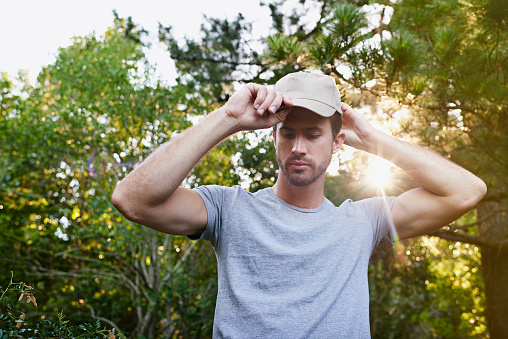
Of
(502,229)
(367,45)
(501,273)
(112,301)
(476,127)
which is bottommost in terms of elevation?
(112,301)

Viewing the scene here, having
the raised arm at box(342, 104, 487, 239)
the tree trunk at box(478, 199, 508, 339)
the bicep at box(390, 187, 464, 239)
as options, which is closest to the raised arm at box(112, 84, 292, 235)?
the raised arm at box(342, 104, 487, 239)

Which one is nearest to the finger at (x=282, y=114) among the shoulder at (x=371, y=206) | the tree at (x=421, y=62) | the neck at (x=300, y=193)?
the neck at (x=300, y=193)

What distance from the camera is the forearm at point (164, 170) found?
133 cm

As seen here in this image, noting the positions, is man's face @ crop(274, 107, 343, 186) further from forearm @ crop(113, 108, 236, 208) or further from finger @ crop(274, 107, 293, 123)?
forearm @ crop(113, 108, 236, 208)

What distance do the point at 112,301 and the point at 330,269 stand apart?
5.80 meters

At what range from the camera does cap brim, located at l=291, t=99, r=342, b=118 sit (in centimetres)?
161

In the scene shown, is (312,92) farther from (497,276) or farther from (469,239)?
(497,276)

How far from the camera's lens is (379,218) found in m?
1.83

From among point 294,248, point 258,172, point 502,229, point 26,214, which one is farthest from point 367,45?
point 26,214

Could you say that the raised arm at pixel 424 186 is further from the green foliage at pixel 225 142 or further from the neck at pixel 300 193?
the green foliage at pixel 225 142

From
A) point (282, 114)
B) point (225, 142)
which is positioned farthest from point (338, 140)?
point (225, 142)

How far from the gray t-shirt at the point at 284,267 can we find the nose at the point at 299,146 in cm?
23

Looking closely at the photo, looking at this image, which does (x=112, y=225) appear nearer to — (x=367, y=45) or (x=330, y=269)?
(x=367, y=45)

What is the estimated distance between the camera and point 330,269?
5.07 feet
